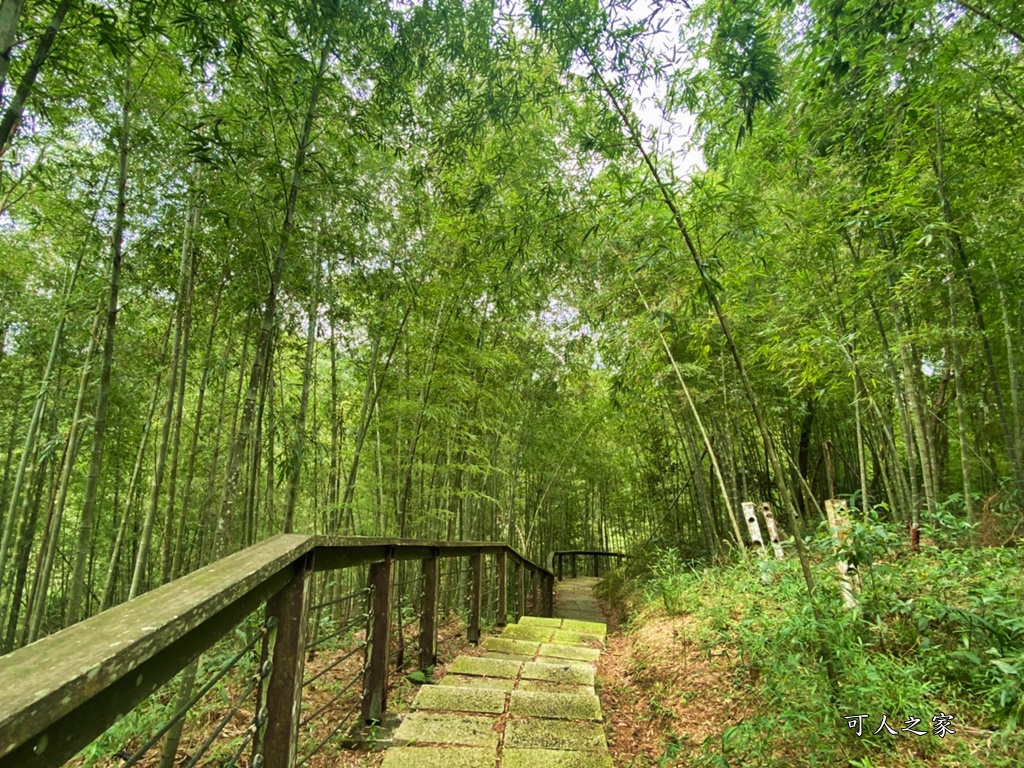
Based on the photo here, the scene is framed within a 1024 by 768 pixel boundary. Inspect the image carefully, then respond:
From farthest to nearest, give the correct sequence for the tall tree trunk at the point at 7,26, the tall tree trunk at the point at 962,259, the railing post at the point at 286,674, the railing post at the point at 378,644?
the tall tree trunk at the point at 962,259, the railing post at the point at 378,644, the tall tree trunk at the point at 7,26, the railing post at the point at 286,674

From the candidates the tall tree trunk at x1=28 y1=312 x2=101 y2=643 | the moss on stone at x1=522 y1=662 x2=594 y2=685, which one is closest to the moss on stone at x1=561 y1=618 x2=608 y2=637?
the moss on stone at x1=522 y1=662 x2=594 y2=685

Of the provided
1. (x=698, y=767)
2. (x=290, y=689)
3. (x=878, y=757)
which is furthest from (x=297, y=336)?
(x=878, y=757)

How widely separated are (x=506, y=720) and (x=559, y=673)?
2.21 feet

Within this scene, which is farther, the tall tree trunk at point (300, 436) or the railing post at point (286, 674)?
the tall tree trunk at point (300, 436)

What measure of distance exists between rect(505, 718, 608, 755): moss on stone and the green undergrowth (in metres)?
0.40

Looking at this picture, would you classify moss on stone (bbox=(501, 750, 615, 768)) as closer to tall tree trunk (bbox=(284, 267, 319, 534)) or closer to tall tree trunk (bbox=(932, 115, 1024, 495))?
tall tree trunk (bbox=(284, 267, 319, 534))

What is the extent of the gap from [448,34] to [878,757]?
3.67 metres

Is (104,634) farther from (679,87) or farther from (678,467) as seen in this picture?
(678,467)

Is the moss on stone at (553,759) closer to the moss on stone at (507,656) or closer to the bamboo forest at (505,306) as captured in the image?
the bamboo forest at (505,306)

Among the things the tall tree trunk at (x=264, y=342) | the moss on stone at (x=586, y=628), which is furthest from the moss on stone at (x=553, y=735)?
the moss on stone at (x=586, y=628)

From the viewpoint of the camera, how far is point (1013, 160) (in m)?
2.89

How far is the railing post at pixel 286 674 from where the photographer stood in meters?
1.07

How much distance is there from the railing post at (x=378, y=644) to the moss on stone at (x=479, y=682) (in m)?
0.43

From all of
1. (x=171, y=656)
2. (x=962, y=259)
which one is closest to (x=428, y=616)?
(x=171, y=656)
